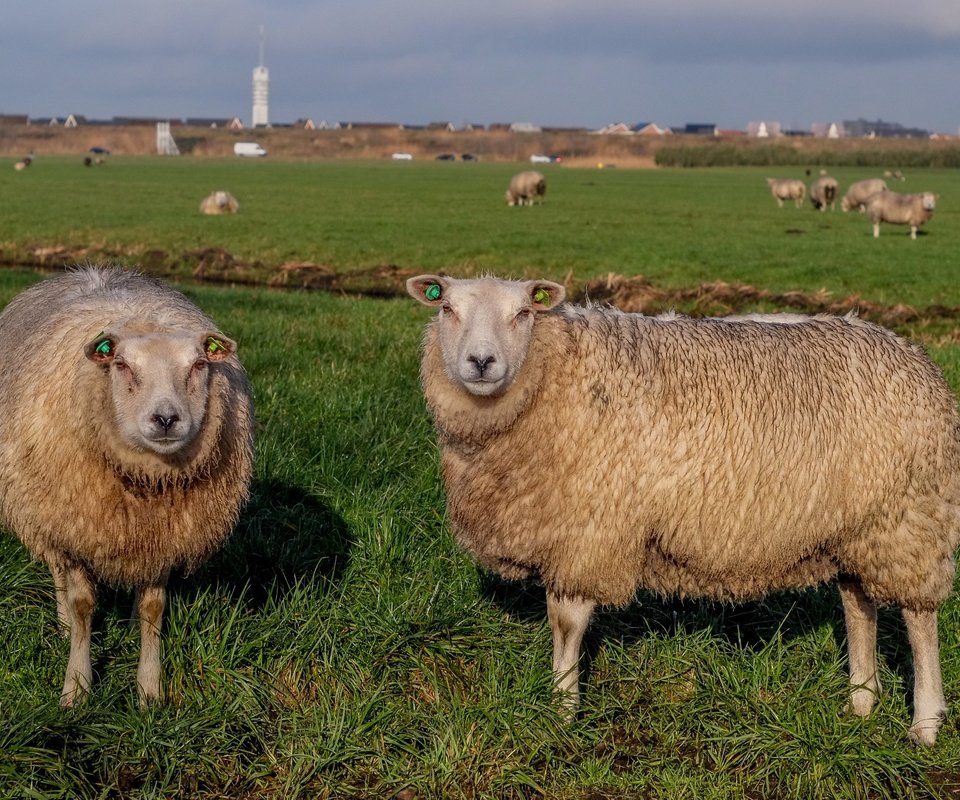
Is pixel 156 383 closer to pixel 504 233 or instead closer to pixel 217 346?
pixel 217 346

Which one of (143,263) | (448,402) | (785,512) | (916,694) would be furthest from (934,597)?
(143,263)

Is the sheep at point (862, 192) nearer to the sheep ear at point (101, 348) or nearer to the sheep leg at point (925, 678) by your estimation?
the sheep leg at point (925, 678)

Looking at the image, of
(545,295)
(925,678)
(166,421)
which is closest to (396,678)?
(166,421)

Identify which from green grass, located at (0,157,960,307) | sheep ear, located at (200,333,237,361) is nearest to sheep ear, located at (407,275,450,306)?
sheep ear, located at (200,333,237,361)

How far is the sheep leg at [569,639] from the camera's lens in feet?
13.8

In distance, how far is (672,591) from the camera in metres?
4.32

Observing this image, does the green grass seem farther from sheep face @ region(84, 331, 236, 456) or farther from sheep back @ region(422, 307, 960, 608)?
sheep face @ region(84, 331, 236, 456)

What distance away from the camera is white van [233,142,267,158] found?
106938mm

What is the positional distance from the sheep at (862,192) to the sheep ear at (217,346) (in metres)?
39.1

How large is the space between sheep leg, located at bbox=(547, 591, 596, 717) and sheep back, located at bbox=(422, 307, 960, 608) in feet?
0.21

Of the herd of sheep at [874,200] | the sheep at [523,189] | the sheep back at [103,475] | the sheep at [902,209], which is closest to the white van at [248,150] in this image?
the sheep at [523,189]

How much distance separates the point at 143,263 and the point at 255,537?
61.9ft

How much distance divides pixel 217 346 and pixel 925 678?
3.02 m

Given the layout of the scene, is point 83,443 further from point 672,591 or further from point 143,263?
point 143,263
